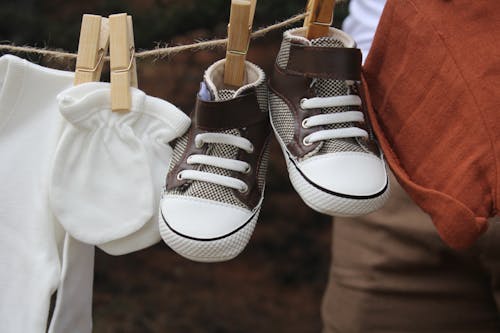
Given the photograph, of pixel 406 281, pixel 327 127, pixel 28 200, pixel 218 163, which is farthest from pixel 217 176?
pixel 406 281

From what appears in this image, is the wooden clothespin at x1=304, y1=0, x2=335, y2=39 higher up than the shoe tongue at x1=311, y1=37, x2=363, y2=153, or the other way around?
the wooden clothespin at x1=304, y1=0, x2=335, y2=39

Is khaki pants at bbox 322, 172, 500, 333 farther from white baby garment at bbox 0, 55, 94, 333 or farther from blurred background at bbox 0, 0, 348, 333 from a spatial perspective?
blurred background at bbox 0, 0, 348, 333

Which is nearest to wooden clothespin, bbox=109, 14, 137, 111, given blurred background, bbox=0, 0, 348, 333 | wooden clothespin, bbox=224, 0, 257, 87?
wooden clothespin, bbox=224, 0, 257, 87

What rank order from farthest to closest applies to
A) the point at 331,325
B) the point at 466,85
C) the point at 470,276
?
the point at 331,325 → the point at 470,276 → the point at 466,85

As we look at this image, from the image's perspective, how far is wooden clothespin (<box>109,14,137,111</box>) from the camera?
0.79 metres

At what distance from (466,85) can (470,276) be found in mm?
478

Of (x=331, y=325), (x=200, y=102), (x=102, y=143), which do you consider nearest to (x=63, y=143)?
(x=102, y=143)

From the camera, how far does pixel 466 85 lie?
28.0 inches

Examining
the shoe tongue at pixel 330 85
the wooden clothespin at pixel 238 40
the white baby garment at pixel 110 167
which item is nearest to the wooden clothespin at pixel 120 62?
the white baby garment at pixel 110 167

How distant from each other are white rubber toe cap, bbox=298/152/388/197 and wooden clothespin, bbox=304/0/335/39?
0.47 feet

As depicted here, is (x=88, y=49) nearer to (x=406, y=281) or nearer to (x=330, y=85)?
(x=330, y=85)

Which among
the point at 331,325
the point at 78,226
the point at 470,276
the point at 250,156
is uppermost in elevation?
the point at 250,156

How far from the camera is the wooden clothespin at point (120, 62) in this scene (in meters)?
0.79

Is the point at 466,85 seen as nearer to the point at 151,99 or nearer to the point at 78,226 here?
the point at 151,99
